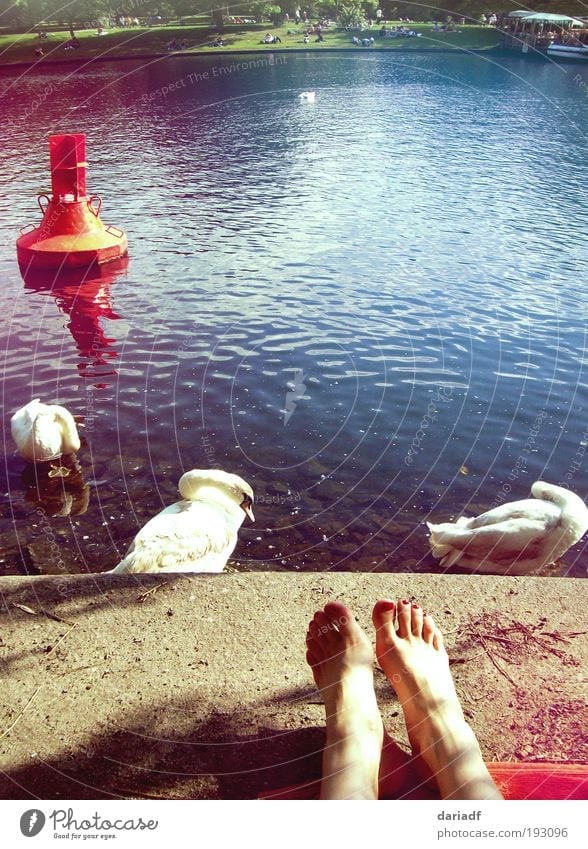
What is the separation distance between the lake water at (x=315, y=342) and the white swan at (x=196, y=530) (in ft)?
1.52

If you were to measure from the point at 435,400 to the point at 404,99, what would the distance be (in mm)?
24550

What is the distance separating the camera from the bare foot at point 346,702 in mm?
2756

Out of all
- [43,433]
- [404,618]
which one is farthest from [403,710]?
[43,433]

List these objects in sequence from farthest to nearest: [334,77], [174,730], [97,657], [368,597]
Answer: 1. [334,77]
2. [368,597]
3. [97,657]
4. [174,730]

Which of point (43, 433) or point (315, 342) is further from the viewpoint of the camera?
point (315, 342)

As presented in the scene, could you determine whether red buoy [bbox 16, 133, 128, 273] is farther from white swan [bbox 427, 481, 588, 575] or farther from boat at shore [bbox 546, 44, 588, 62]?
boat at shore [bbox 546, 44, 588, 62]

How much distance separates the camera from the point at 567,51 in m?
32.8

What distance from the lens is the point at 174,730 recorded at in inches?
125

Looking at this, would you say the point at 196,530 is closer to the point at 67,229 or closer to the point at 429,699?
the point at 429,699

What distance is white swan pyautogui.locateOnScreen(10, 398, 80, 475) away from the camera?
21.9 ft

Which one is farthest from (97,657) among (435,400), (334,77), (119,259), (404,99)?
(334,77)

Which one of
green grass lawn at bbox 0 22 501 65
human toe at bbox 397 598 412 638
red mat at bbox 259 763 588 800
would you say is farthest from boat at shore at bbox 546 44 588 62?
red mat at bbox 259 763 588 800

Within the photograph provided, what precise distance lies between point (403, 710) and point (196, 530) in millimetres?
2196
